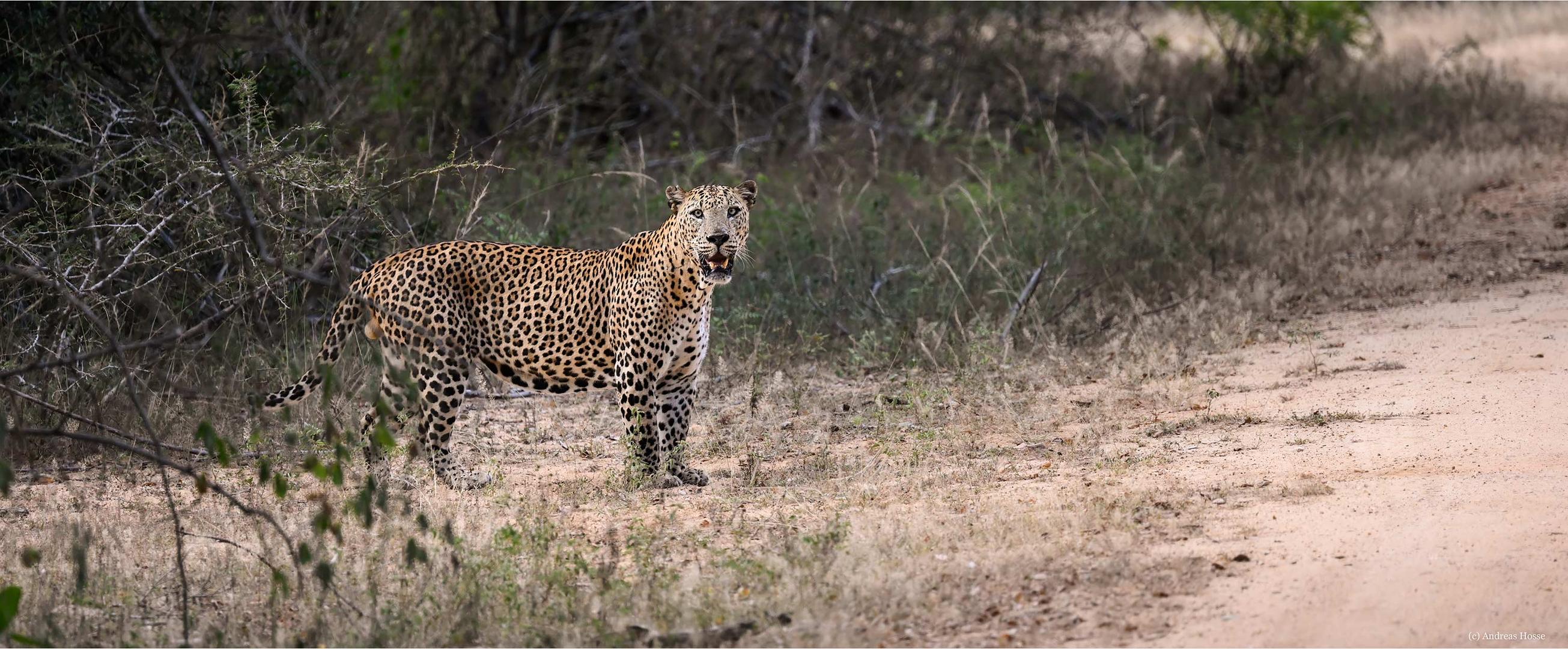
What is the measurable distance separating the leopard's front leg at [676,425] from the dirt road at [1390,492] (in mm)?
2145

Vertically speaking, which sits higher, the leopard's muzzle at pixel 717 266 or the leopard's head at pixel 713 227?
the leopard's head at pixel 713 227

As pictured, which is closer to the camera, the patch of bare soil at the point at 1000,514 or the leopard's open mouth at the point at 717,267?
the patch of bare soil at the point at 1000,514

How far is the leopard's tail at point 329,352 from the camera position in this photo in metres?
7.15

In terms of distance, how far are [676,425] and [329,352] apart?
1.63 m

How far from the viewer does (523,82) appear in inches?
538

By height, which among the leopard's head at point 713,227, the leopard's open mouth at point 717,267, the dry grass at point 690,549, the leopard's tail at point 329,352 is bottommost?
the dry grass at point 690,549

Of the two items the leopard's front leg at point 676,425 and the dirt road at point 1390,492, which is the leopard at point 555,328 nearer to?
the leopard's front leg at point 676,425

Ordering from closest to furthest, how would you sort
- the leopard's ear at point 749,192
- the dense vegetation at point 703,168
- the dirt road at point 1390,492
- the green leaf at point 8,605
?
the green leaf at point 8,605 < the dirt road at point 1390,492 < the leopard's ear at point 749,192 < the dense vegetation at point 703,168

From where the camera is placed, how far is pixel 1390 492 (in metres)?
6.30

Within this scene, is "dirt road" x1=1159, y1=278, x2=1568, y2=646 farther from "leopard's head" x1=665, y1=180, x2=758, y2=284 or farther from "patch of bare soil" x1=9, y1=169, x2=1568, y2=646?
"leopard's head" x1=665, y1=180, x2=758, y2=284

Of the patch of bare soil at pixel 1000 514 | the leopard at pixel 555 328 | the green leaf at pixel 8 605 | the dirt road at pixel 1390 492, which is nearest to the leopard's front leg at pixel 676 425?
the leopard at pixel 555 328

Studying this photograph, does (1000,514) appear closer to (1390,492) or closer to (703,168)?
(1390,492)

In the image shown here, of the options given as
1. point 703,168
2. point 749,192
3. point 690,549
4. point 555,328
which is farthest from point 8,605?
point 703,168

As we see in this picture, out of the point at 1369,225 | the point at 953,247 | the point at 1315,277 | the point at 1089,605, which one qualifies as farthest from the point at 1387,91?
the point at 1089,605
